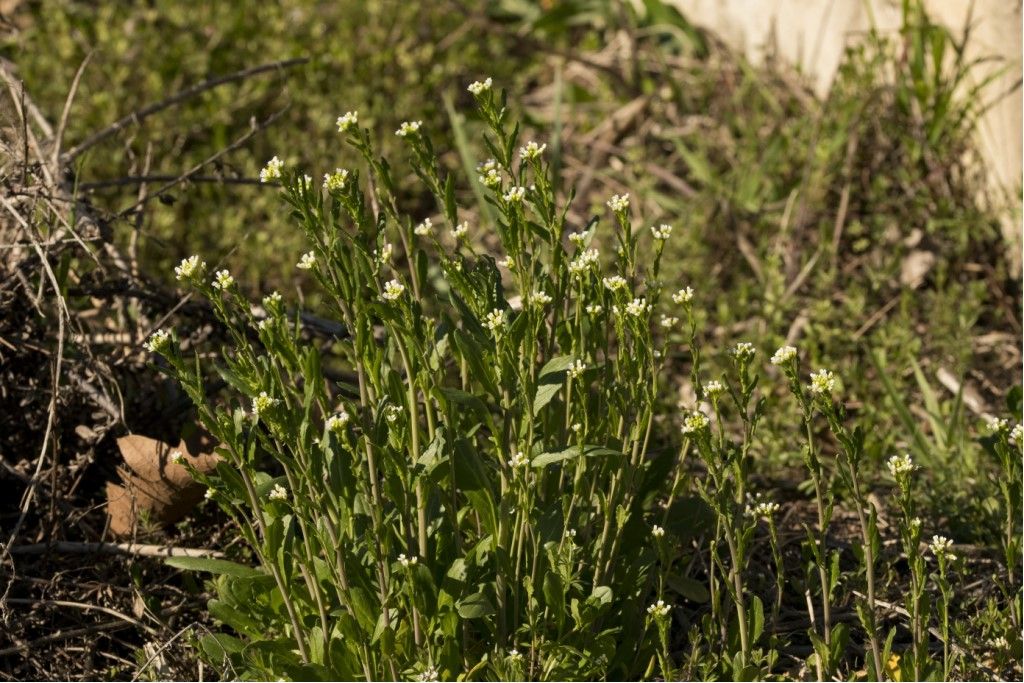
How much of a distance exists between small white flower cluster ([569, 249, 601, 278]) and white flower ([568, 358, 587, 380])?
0.16 meters

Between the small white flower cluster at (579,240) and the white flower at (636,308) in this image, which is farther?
the small white flower cluster at (579,240)

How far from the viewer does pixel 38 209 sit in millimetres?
2895

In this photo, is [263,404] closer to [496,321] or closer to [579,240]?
[496,321]

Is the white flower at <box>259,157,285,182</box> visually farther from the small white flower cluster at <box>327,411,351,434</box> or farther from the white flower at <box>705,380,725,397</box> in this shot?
the white flower at <box>705,380,725,397</box>

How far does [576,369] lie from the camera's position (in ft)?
6.88

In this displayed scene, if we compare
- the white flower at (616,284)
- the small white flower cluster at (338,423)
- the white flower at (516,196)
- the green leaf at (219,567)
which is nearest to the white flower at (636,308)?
the white flower at (616,284)

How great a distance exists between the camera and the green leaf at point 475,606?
6.91ft

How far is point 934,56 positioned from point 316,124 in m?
2.38

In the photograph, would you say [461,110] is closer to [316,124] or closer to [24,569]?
[316,124]

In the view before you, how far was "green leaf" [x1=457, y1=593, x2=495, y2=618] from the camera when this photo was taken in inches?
82.9

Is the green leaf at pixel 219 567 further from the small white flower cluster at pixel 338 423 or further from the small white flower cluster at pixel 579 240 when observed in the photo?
the small white flower cluster at pixel 579 240

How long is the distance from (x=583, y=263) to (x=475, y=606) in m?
0.61

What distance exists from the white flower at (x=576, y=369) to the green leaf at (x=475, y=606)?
0.41m

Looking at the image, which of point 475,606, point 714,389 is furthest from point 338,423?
point 714,389
